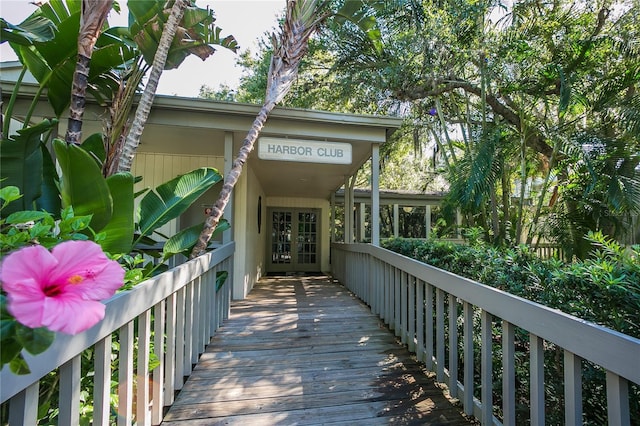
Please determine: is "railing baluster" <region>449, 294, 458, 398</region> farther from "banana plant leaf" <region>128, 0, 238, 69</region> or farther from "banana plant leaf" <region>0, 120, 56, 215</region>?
"banana plant leaf" <region>128, 0, 238, 69</region>

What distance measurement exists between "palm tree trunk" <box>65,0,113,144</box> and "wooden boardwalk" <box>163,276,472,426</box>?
2232 mm

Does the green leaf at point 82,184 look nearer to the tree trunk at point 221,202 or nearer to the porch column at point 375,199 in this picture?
the tree trunk at point 221,202

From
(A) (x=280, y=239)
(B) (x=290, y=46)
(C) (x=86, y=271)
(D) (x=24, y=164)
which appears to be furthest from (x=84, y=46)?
(A) (x=280, y=239)

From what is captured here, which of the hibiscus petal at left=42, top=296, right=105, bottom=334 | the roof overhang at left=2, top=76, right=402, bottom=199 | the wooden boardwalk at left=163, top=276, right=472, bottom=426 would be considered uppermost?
the roof overhang at left=2, top=76, right=402, bottom=199

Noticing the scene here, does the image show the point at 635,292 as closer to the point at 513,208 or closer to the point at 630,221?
the point at 630,221

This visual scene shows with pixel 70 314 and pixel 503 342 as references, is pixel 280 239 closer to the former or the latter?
pixel 503 342

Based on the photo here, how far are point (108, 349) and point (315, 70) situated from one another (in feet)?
29.9

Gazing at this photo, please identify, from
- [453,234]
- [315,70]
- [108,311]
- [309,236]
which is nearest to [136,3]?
[108,311]

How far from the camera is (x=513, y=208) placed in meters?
7.11

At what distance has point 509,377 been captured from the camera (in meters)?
1.66

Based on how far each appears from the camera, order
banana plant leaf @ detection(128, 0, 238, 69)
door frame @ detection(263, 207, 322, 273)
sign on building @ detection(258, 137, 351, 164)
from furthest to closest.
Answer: door frame @ detection(263, 207, 322, 273), sign on building @ detection(258, 137, 351, 164), banana plant leaf @ detection(128, 0, 238, 69)

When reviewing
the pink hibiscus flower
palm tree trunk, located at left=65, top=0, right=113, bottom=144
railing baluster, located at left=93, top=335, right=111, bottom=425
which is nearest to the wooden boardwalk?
railing baluster, located at left=93, top=335, right=111, bottom=425

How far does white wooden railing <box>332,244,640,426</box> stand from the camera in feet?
3.69

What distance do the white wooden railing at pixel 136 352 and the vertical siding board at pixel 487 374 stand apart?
1.97 meters
